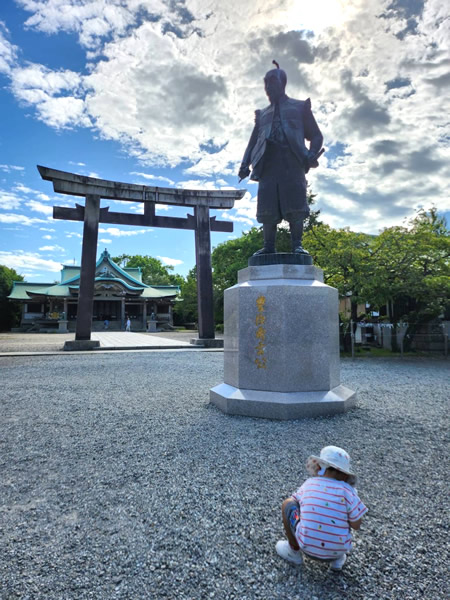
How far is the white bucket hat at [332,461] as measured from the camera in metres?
1.55

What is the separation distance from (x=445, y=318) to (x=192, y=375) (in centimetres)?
1220

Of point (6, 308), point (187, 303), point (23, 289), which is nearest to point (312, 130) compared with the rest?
point (187, 303)

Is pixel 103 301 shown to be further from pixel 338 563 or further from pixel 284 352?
pixel 338 563

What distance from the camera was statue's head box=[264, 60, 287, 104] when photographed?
468cm

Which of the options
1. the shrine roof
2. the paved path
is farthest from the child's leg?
the shrine roof

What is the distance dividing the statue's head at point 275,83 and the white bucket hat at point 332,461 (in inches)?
183

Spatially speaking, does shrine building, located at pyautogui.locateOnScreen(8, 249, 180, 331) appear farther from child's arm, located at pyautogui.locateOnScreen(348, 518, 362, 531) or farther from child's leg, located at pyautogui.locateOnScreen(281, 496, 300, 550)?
child's arm, located at pyautogui.locateOnScreen(348, 518, 362, 531)

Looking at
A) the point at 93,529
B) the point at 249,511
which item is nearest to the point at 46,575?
the point at 93,529

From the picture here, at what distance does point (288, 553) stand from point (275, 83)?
510 centimetres

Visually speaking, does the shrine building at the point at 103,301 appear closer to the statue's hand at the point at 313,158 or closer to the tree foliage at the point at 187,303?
the tree foliage at the point at 187,303

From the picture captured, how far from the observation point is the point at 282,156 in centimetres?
481

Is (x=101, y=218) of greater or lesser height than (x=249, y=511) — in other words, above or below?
above

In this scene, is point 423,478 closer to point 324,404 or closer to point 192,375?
point 324,404

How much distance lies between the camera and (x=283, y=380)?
12.7ft
